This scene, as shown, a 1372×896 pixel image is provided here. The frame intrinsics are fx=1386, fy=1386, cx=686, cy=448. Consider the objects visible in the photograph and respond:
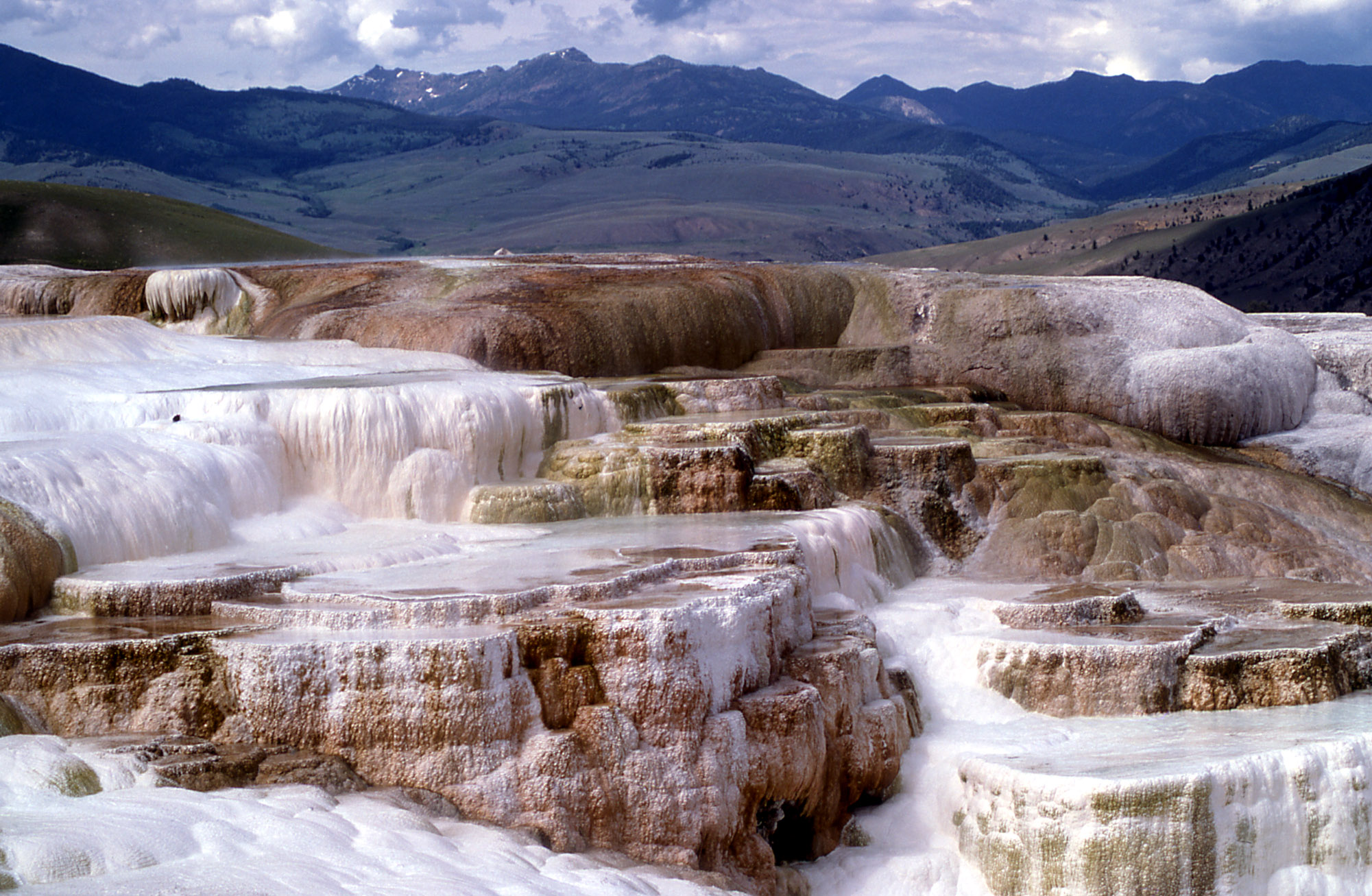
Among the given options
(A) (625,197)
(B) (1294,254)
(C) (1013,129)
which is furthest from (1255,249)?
(C) (1013,129)

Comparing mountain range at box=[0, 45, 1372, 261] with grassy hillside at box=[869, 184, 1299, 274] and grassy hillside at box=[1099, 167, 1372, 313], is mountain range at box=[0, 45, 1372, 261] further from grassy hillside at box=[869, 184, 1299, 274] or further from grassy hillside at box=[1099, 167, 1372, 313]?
grassy hillside at box=[1099, 167, 1372, 313]

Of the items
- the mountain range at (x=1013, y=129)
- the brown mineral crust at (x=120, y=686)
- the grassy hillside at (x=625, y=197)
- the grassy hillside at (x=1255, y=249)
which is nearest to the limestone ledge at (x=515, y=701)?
the brown mineral crust at (x=120, y=686)

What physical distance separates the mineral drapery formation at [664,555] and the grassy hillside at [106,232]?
36.7 ft

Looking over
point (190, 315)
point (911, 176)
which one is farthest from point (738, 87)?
point (190, 315)

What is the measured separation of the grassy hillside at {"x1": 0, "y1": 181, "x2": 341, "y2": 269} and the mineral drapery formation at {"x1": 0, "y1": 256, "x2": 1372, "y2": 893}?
11.2 m

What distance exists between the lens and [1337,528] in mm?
12828

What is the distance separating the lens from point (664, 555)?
27.2 ft

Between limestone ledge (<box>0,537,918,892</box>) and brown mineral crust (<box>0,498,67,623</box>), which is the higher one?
brown mineral crust (<box>0,498,67,623</box>)

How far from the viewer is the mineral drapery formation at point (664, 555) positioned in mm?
6699

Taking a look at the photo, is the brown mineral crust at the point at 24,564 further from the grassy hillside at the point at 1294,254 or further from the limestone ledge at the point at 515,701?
the grassy hillside at the point at 1294,254

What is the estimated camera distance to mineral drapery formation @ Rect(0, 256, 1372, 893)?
6.70 metres

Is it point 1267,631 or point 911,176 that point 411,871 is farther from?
point 911,176

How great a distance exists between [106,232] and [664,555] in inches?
873

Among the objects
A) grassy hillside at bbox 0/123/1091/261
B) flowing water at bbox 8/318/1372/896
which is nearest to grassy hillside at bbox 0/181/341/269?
flowing water at bbox 8/318/1372/896
